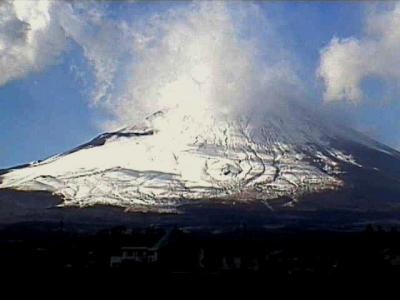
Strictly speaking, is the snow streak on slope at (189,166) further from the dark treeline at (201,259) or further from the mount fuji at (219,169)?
the dark treeline at (201,259)

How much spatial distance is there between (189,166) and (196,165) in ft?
2.67

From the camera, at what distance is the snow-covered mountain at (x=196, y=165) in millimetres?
78312

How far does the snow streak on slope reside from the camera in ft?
258

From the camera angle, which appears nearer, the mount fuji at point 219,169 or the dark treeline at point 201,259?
the dark treeline at point 201,259

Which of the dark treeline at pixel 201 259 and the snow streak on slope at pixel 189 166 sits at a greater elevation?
the snow streak on slope at pixel 189 166

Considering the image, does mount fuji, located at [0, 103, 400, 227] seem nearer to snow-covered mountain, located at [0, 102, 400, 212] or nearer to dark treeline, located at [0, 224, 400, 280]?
snow-covered mountain, located at [0, 102, 400, 212]

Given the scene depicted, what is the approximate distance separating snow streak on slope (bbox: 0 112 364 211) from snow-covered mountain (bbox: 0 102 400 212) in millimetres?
104

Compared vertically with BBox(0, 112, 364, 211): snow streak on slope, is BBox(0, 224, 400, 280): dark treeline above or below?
below

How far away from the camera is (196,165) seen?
291 feet

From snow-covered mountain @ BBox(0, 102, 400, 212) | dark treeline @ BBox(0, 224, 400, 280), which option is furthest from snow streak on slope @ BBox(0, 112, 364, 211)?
dark treeline @ BBox(0, 224, 400, 280)

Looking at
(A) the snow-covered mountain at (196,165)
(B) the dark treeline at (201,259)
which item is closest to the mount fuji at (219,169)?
(A) the snow-covered mountain at (196,165)

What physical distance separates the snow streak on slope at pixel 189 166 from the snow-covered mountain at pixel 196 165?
104mm

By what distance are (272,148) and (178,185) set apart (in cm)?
1421

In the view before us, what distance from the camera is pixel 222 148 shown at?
94.4 metres
